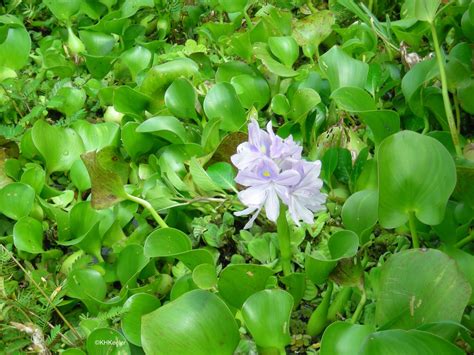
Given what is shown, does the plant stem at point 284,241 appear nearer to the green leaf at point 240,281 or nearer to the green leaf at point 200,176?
the green leaf at point 240,281

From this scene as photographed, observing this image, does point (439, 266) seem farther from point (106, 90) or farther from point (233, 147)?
point (106, 90)

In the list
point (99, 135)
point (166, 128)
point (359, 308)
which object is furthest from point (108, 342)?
point (99, 135)

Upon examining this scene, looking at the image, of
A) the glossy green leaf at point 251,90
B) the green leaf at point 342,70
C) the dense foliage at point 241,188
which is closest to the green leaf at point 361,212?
the dense foliage at point 241,188

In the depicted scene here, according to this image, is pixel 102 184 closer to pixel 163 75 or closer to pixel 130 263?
pixel 130 263

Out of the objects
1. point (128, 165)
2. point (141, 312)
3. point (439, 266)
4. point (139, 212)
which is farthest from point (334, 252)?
point (128, 165)

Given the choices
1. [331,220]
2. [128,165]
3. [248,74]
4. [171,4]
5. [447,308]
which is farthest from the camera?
[171,4]

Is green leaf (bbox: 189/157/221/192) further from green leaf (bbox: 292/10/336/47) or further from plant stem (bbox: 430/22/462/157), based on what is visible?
green leaf (bbox: 292/10/336/47)

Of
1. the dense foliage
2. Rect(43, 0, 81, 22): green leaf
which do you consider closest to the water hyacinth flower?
the dense foliage
